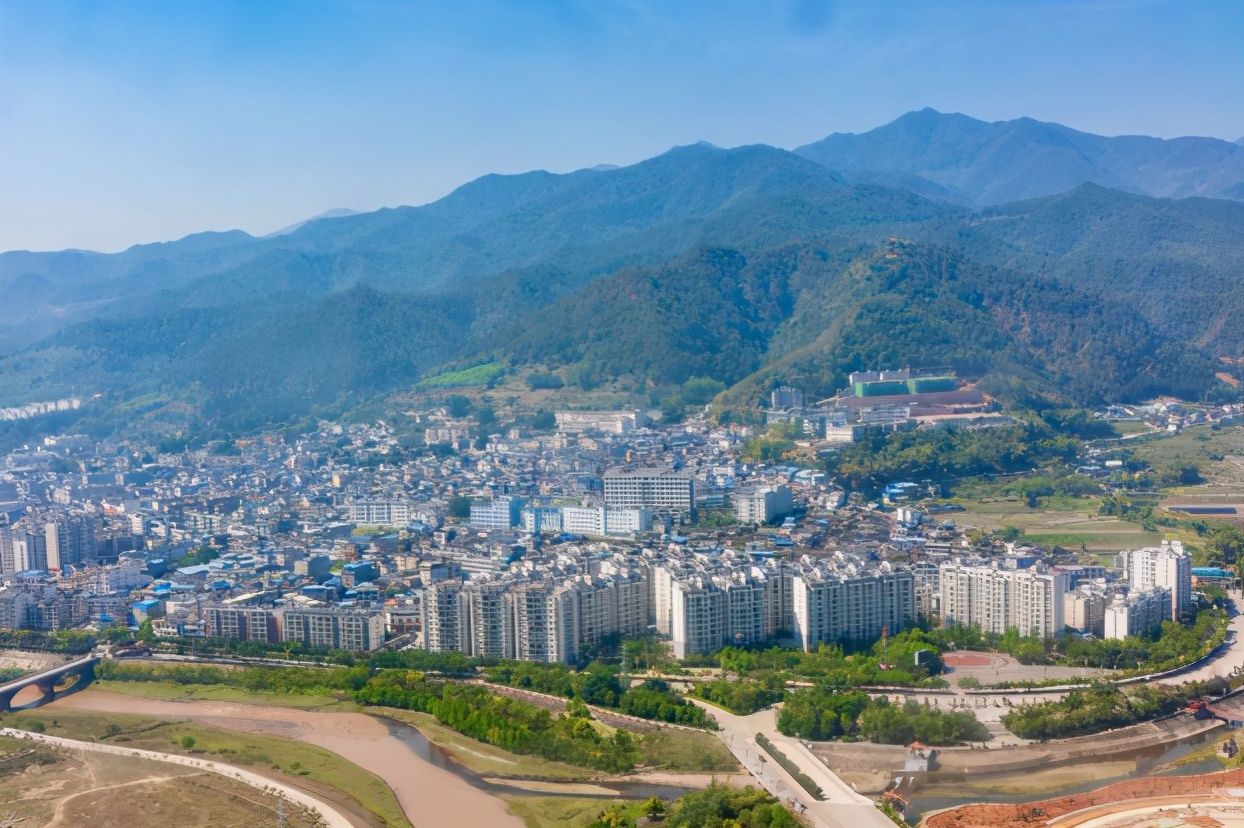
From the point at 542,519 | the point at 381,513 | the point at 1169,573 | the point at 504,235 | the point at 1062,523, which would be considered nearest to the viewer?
the point at 1169,573

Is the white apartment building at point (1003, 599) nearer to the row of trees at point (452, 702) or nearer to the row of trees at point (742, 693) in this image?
the row of trees at point (742, 693)

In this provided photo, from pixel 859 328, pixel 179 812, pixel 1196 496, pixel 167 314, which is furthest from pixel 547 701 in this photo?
pixel 167 314

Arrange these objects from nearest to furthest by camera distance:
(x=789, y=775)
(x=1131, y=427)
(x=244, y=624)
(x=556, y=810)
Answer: (x=556, y=810) → (x=789, y=775) → (x=244, y=624) → (x=1131, y=427)

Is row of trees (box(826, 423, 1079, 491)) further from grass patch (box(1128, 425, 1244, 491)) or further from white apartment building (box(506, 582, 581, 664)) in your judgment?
white apartment building (box(506, 582, 581, 664))

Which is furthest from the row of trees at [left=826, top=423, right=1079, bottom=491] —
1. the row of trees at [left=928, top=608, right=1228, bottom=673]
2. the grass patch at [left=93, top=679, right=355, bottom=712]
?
the grass patch at [left=93, top=679, right=355, bottom=712]

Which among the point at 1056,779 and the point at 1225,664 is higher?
the point at 1225,664

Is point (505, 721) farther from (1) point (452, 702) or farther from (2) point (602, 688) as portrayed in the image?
(2) point (602, 688)

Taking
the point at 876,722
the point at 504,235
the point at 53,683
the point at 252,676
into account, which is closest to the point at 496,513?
the point at 252,676

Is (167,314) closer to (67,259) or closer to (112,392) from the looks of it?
(112,392)
